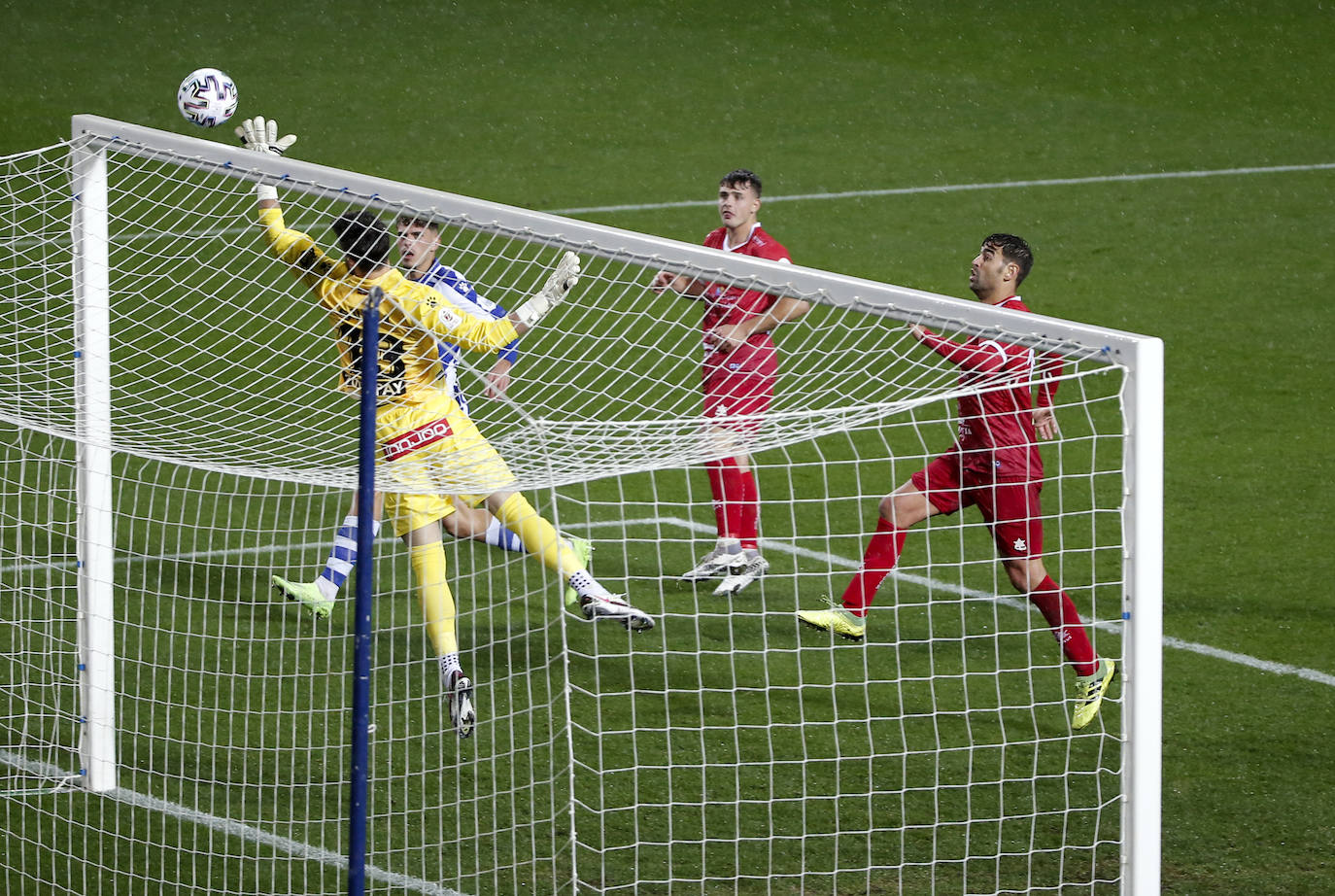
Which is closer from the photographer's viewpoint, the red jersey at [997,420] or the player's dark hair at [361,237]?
the red jersey at [997,420]

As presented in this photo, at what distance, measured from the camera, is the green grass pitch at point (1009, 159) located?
23.3 feet

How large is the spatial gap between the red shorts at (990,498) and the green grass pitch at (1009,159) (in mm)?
887

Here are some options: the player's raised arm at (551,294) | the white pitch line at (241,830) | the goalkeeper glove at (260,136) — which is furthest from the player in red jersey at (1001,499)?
the goalkeeper glove at (260,136)

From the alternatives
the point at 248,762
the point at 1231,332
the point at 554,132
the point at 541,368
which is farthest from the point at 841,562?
the point at 554,132

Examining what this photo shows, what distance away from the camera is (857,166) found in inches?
690

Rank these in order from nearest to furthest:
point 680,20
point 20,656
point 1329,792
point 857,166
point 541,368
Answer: point 1329,792, point 20,656, point 541,368, point 857,166, point 680,20

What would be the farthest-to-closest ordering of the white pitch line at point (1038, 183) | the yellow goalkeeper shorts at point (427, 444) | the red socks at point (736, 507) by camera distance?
the white pitch line at point (1038, 183), the red socks at point (736, 507), the yellow goalkeeper shorts at point (427, 444)

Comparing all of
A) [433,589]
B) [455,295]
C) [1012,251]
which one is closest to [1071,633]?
[1012,251]

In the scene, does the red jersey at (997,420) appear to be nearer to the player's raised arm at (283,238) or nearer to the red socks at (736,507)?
the red socks at (736,507)

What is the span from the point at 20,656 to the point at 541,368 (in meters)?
3.65

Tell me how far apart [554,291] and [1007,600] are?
342cm

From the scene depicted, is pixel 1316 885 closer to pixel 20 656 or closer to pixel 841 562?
pixel 841 562

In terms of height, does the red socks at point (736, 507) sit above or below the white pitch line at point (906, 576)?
above

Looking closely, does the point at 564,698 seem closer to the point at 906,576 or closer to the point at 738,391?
the point at 738,391
